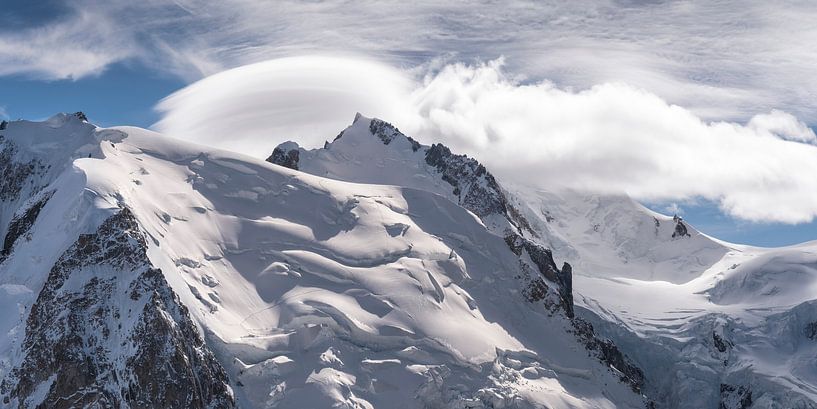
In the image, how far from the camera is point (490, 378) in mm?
181750

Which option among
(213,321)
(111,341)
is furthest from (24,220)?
(111,341)

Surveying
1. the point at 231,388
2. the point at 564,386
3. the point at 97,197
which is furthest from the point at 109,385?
the point at 564,386

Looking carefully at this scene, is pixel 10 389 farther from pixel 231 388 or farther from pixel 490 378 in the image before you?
pixel 490 378

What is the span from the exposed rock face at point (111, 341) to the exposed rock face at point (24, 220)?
101 ft

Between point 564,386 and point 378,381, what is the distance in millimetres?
41521

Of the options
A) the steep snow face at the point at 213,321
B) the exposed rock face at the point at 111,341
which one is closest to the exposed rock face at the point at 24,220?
the steep snow face at the point at 213,321

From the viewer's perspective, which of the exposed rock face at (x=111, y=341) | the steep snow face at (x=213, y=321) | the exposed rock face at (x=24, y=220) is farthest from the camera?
the exposed rock face at (x=24, y=220)

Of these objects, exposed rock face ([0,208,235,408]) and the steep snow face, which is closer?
exposed rock face ([0,208,235,408])

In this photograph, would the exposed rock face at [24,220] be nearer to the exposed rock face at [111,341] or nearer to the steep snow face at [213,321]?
the steep snow face at [213,321]

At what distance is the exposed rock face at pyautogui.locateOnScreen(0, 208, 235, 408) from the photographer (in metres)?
144

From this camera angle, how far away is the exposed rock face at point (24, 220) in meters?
186

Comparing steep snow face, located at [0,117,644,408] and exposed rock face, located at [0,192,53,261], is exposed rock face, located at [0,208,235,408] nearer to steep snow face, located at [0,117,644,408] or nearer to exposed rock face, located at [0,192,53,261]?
steep snow face, located at [0,117,644,408]

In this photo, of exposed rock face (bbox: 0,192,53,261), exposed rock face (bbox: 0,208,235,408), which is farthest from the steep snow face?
exposed rock face (bbox: 0,192,53,261)

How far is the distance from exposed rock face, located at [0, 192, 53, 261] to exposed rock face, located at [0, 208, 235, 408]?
101 feet
